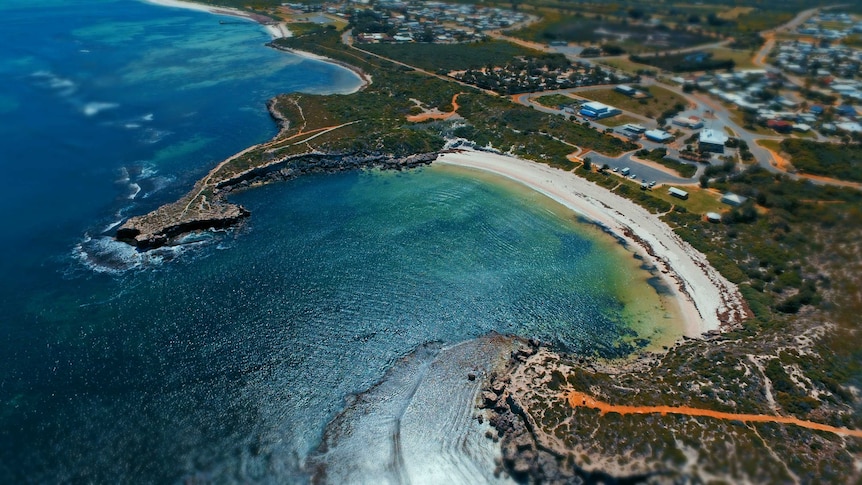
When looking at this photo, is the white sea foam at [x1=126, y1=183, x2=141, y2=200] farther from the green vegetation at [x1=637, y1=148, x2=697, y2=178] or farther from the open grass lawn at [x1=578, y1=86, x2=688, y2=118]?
the open grass lawn at [x1=578, y1=86, x2=688, y2=118]

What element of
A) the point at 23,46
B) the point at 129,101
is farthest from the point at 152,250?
the point at 23,46

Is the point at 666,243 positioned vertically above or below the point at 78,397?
above

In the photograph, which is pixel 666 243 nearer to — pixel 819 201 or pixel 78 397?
pixel 819 201

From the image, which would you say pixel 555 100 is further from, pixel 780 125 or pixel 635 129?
pixel 780 125

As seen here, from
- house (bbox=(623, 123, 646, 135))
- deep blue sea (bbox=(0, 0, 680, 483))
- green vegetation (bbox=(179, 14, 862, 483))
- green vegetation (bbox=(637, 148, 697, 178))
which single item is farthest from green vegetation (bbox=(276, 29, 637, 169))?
deep blue sea (bbox=(0, 0, 680, 483))

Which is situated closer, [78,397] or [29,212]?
[78,397]

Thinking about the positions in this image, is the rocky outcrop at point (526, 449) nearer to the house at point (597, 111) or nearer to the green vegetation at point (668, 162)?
the green vegetation at point (668, 162)

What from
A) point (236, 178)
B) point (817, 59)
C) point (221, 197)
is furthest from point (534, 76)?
point (221, 197)
